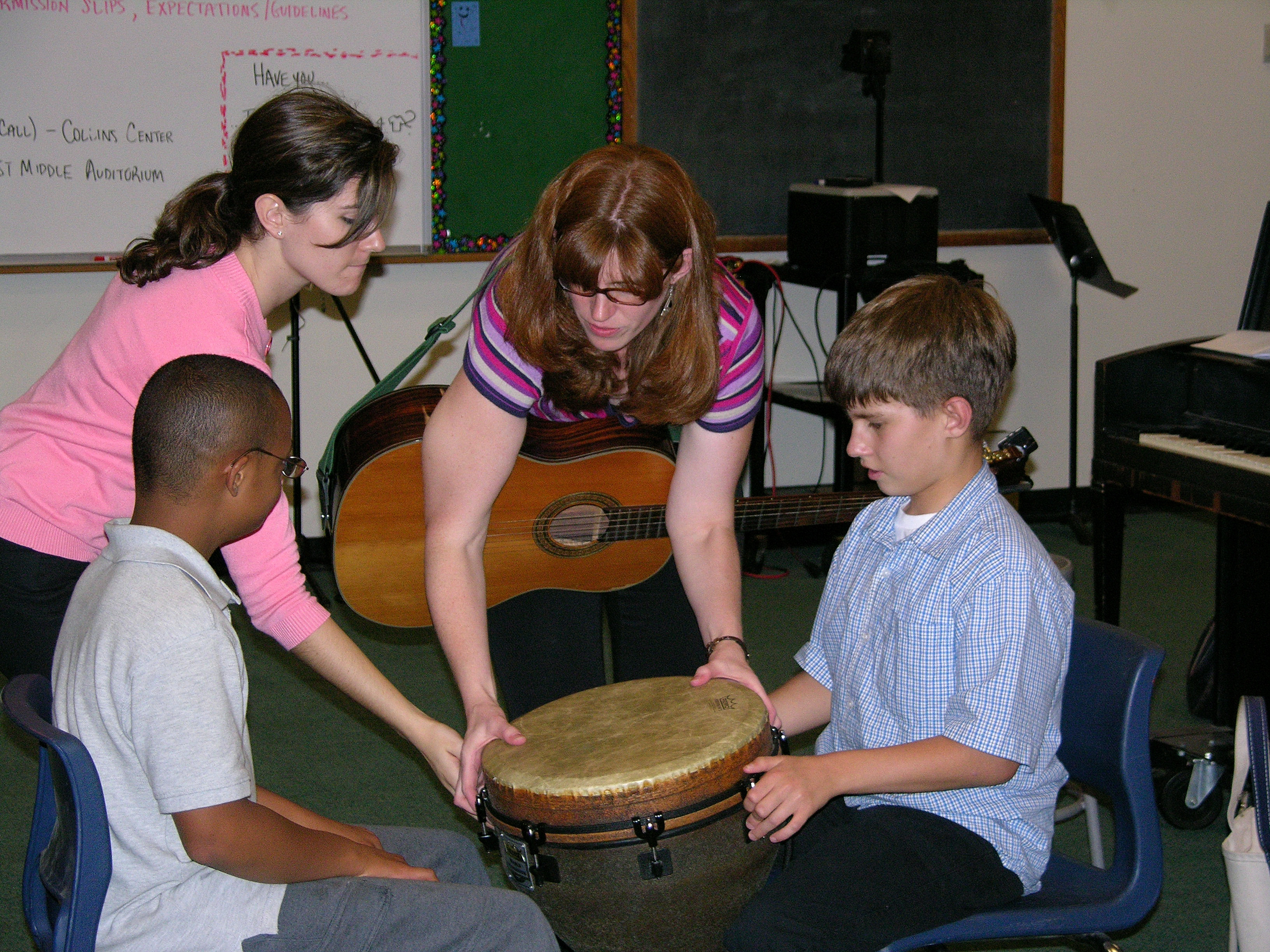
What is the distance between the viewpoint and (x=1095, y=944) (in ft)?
5.14

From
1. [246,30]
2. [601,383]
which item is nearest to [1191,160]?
[246,30]

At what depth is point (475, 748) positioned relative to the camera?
1.57 metres

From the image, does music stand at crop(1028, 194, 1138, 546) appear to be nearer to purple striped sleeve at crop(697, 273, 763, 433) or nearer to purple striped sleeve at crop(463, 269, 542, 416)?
purple striped sleeve at crop(697, 273, 763, 433)

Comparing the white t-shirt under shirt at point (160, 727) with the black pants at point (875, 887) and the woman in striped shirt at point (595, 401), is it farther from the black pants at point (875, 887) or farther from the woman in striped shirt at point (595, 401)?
the black pants at point (875, 887)

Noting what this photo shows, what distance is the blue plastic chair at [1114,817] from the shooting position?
1.51 metres

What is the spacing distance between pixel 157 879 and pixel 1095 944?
1118 millimetres

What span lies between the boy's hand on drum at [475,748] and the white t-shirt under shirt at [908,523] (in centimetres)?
57

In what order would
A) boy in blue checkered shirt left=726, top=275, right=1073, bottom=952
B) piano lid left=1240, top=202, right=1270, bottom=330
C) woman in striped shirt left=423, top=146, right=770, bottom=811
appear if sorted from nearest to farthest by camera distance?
boy in blue checkered shirt left=726, top=275, right=1073, bottom=952 → woman in striped shirt left=423, top=146, right=770, bottom=811 → piano lid left=1240, top=202, right=1270, bottom=330

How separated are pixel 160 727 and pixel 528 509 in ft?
4.71

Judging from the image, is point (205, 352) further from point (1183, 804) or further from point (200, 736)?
point (1183, 804)

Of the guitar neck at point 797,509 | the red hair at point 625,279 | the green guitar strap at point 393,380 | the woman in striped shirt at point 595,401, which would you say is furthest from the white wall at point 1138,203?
the red hair at point 625,279

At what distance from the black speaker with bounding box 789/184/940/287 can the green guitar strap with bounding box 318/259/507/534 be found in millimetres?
1837

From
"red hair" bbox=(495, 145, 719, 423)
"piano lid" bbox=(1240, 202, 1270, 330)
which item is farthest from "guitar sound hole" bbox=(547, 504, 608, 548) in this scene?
"piano lid" bbox=(1240, 202, 1270, 330)

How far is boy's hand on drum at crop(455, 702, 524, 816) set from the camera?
5.12 ft
